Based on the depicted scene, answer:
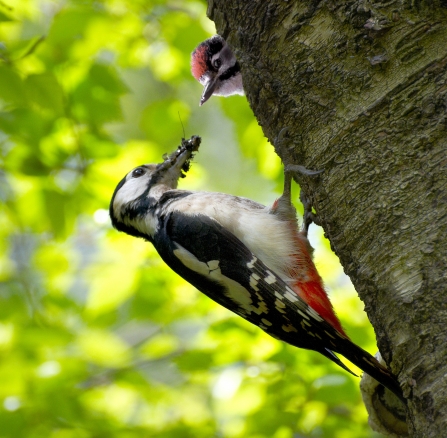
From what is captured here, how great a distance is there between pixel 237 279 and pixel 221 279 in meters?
0.08

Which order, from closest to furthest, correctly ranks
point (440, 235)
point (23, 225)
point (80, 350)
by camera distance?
point (440, 235) < point (23, 225) < point (80, 350)

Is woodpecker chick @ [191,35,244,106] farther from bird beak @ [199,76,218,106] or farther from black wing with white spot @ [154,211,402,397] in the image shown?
black wing with white spot @ [154,211,402,397]

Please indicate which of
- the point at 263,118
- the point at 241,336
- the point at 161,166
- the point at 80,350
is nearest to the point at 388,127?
the point at 263,118

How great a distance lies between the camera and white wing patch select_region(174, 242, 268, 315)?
2.41 m

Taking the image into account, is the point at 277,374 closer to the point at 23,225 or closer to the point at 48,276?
the point at 23,225

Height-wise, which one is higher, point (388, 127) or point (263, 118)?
point (263, 118)

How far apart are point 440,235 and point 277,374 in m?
1.71

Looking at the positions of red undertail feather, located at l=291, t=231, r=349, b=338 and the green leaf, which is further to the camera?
the green leaf

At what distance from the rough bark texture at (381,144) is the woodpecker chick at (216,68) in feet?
4.96

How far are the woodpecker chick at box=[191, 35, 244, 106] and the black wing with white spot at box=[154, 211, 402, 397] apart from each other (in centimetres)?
114

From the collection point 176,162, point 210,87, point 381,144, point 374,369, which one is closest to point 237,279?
point 374,369

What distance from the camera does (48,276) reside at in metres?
4.05

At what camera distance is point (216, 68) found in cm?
344

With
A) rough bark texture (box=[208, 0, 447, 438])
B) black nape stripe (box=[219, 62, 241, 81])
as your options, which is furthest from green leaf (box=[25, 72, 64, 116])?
rough bark texture (box=[208, 0, 447, 438])
